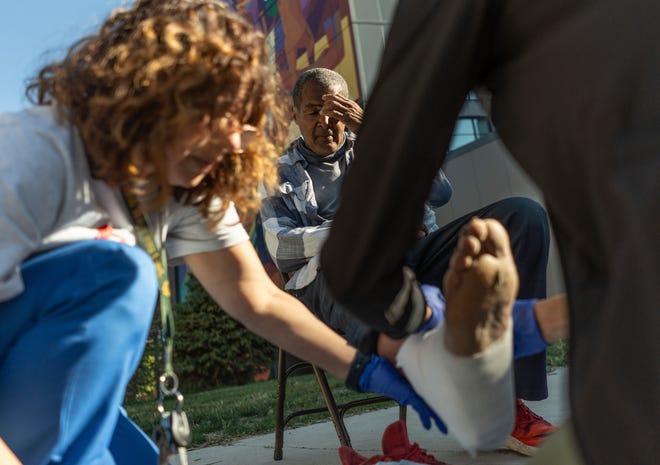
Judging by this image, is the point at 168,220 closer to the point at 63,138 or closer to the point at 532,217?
the point at 63,138

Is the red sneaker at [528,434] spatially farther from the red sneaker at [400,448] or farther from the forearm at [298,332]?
the forearm at [298,332]

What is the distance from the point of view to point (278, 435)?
2893mm

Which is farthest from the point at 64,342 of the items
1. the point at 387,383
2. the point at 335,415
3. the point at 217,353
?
the point at 217,353

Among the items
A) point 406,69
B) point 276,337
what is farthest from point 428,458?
point 406,69

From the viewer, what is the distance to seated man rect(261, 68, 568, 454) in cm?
236

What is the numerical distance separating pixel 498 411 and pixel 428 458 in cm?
84

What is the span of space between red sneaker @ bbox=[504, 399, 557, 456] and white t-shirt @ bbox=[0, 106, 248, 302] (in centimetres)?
146

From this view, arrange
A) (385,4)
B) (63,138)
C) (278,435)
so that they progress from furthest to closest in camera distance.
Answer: (385,4), (278,435), (63,138)

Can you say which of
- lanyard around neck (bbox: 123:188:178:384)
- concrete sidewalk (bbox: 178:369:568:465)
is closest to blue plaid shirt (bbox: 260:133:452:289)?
concrete sidewalk (bbox: 178:369:568:465)

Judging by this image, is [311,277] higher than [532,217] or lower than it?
lower

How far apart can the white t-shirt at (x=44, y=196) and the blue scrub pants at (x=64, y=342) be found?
0.06 m

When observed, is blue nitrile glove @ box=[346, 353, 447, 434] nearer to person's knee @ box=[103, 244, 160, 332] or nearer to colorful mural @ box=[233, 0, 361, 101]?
person's knee @ box=[103, 244, 160, 332]

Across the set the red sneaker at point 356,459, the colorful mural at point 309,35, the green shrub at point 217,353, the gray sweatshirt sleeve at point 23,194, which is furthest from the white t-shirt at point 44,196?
the green shrub at point 217,353

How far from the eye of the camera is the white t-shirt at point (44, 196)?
4.26ft
